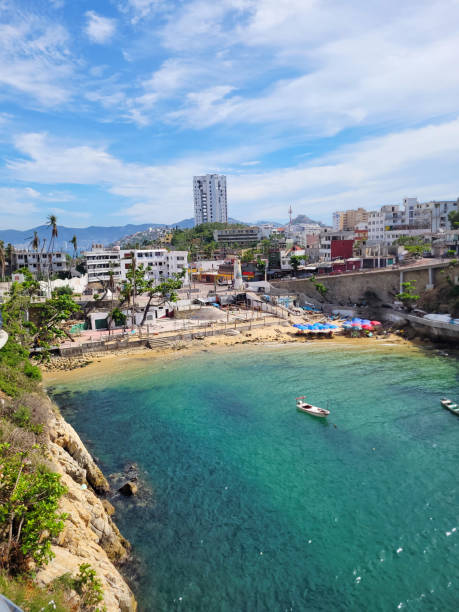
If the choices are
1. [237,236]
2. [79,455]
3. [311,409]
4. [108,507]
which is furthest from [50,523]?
[237,236]

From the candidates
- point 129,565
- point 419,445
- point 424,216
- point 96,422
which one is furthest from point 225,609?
point 424,216

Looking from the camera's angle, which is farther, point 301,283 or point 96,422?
point 301,283

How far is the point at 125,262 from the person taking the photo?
277 feet

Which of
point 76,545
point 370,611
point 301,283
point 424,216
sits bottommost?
point 370,611

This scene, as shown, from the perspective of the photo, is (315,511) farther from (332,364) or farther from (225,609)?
(332,364)

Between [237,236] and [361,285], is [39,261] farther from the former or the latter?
[237,236]

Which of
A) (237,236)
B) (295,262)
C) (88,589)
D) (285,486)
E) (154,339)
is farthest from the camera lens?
(237,236)

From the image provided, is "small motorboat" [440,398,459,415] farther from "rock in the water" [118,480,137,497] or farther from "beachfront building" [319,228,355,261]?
"beachfront building" [319,228,355,261]

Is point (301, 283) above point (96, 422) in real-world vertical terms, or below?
above

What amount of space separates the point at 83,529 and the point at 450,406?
2786 centimetres

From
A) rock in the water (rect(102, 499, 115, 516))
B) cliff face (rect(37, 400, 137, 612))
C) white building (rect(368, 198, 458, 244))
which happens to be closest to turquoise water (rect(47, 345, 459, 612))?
rock in the water (rect(102, 499, 115, 516))

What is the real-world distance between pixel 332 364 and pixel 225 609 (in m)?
31.5

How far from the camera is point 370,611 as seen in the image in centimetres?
1427

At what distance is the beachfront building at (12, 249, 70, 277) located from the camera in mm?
88750
